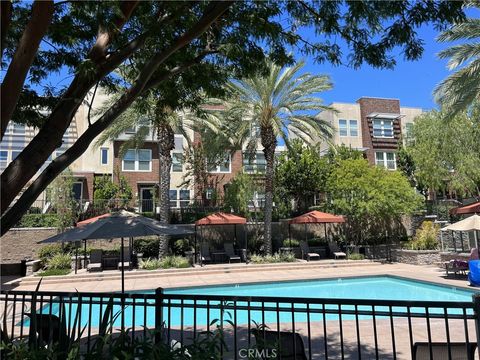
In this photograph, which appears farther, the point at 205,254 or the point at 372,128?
the point at 372,128

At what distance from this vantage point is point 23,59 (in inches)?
173

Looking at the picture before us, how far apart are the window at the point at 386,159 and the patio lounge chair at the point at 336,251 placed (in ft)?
72.8

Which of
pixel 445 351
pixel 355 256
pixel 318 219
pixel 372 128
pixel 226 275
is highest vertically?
pixel 372 128

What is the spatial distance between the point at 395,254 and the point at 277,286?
10.5 meters

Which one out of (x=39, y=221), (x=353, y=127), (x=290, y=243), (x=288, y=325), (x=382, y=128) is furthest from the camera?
(x=382, y=128)

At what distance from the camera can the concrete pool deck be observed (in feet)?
58.3

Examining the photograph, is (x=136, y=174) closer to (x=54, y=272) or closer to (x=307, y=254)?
(x=54, y=272)

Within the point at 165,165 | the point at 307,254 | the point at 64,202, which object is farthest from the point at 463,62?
the point at 64,202

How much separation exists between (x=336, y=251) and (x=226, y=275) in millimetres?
9362

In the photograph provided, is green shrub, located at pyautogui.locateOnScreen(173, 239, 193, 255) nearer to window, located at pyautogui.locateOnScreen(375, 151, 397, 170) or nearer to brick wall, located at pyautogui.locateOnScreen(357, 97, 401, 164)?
brick wall, located at pyautogui.locateOnScreen(357, 97, 401, 164)

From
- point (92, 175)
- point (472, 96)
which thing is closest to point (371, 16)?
point (472, 96)

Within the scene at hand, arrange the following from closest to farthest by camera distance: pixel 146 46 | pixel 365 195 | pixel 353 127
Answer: pixel 146 46
pixel 365 195
pixel 353 127

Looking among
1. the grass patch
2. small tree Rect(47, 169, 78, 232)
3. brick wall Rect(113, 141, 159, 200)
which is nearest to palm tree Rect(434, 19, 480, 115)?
the grass patch

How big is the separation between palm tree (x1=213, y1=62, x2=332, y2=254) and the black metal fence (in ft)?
46.6
